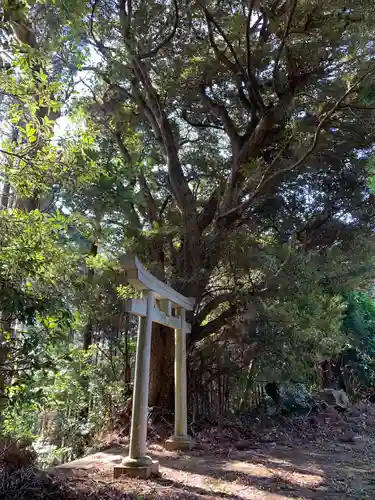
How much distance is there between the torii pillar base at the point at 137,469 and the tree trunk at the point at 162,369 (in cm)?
242

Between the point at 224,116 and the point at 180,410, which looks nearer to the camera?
the point at 180,410

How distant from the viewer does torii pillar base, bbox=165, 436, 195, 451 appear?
477 centimetres

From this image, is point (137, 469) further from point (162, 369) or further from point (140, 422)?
point (162, 369)

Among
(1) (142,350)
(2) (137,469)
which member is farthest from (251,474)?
(1) (142,350)

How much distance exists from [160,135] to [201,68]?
1.21 m

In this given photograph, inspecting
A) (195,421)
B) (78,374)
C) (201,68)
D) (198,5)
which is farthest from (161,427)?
(198,5)

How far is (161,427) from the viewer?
562 cm

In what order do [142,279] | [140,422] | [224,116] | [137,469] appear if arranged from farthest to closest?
[224,116] → [142,279] → [140,422] → [137,469]

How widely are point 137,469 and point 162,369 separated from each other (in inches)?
105

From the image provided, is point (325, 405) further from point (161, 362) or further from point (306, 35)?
point (306, 35)

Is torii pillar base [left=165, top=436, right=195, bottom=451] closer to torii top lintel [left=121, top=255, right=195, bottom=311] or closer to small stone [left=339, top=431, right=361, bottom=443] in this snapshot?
torii top lintel [left=121, top=255, right=195, bottom=311]

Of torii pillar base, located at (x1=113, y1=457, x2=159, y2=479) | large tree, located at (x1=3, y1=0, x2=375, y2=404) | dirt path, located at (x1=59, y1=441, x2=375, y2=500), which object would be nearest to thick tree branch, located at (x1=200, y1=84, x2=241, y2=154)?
large tree, located at (x1=3, y1=0, x2=375, y2=404)

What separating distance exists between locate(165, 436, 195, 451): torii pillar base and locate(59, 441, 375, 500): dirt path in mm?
101

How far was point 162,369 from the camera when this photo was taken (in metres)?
6.08
